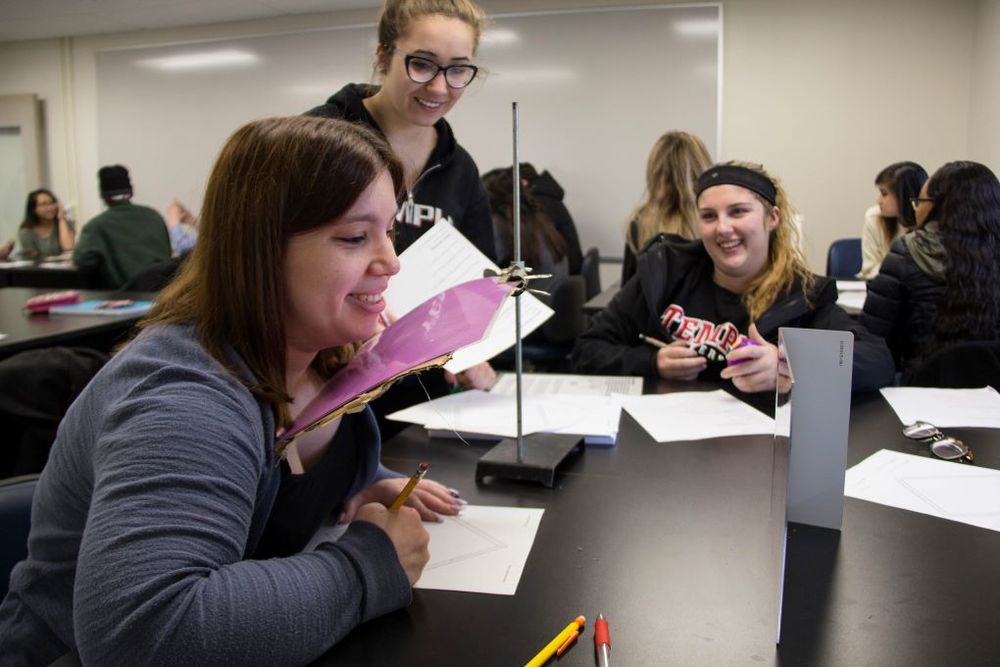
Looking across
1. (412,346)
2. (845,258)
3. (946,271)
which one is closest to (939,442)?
(412,346)

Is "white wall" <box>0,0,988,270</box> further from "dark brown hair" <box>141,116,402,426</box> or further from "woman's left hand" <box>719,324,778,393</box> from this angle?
"dark brown hair" <box>141,116,402,426</box>

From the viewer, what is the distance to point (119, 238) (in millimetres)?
4727

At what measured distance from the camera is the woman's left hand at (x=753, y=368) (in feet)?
5.01

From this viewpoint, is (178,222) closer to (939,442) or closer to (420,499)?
(420,499)

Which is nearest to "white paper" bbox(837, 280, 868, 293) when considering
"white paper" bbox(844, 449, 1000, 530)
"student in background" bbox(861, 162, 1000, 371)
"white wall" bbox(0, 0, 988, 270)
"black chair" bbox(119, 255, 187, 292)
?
"student in background" bbox(861, 162, 1000, 371)

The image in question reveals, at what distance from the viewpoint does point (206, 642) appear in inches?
22.8

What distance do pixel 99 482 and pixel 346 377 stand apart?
0.86 feet

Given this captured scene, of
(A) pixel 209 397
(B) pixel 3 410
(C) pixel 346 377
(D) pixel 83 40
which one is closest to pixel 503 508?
(C) pixel 346 377

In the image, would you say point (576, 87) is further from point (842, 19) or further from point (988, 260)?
point (988, 260)

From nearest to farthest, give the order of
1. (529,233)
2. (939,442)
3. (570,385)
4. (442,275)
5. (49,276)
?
(939,442) < (442,275) < (570,385) < (529,233) < (49,276)

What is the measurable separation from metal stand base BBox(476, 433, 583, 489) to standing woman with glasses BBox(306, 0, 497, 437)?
1.14 feet

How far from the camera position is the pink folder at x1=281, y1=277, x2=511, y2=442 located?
68 centimetres

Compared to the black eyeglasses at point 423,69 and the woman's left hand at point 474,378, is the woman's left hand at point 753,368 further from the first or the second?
the black eyeglasses at point 423,69

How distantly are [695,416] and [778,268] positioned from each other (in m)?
0.62
